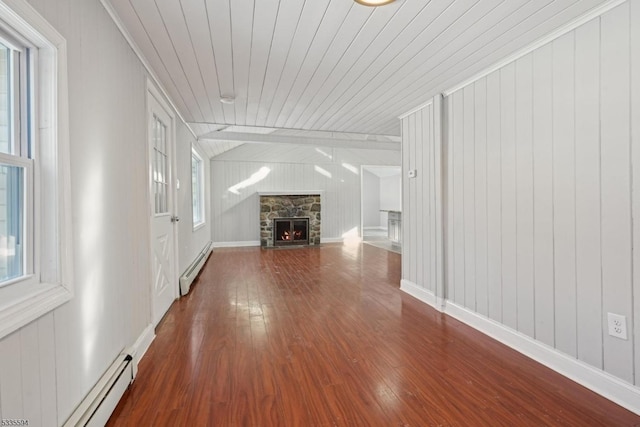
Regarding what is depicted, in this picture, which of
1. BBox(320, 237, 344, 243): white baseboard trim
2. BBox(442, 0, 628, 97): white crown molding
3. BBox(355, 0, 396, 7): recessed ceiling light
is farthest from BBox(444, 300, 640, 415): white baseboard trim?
BBox(320, 237, 344, 243): white baseboard trim

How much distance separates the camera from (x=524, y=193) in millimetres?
2299

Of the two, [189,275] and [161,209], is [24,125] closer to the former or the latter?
[161,209]

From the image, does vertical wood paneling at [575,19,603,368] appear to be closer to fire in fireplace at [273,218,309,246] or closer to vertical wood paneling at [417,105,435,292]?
vertical wood paneling at [417,105,435,292]

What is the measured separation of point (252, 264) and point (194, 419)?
4.14 metres

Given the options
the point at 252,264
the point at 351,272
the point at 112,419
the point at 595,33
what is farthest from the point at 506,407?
the point at 252,264

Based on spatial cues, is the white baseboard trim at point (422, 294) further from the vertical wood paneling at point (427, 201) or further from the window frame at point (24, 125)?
the window frame at point (24, 125)

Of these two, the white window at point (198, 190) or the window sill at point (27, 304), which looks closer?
the window sill at point (27, 304)

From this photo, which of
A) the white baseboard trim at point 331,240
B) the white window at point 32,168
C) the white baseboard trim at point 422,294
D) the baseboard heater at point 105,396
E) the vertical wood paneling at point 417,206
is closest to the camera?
the white window at point 32,168

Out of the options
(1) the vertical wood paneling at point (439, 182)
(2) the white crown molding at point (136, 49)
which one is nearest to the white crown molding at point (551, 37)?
(1) the vertical wood paneling at point (439, 182)

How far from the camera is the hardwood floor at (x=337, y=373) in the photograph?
1626 millimetres

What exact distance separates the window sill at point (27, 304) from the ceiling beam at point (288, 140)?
4480 millimetres

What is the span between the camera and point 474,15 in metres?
1.85

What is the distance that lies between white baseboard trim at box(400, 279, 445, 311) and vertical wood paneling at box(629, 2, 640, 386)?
1.59 meters

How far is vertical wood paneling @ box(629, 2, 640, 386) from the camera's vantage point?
64.6 inches
